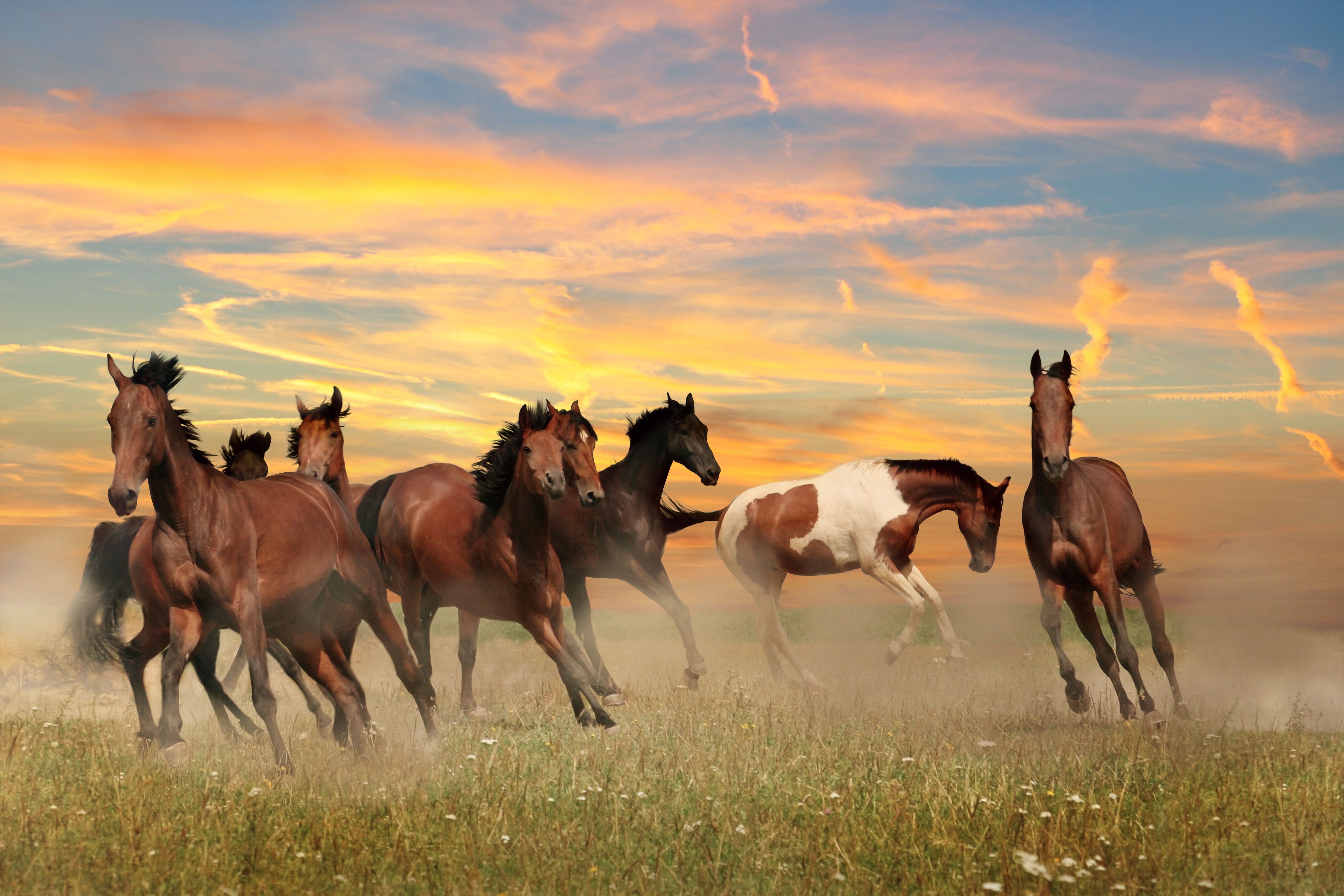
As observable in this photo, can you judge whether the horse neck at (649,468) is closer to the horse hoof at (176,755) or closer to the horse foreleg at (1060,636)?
the horse foreleg at (1060,636)

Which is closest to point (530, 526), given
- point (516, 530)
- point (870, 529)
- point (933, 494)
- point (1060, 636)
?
point (516, 530)

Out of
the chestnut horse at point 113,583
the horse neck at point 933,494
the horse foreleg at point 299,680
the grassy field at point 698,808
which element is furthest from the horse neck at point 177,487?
the horse neck at point 933,494

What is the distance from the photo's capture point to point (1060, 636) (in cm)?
1011

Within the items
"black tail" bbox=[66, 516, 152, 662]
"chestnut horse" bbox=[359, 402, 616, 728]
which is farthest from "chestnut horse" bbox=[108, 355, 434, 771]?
"black tail" bbox=[66, 516, 152, 662]

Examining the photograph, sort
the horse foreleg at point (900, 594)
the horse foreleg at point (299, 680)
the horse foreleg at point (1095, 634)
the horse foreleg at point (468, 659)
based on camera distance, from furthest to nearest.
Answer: the horse foreleg at point (900, 594) → the horse foreleg at point (468, 659) → the horse foreleg at point (1095, 634) → the horse foreleg at point (299, 680)

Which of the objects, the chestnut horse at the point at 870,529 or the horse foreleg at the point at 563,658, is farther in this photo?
the chestnut horse at the point at 870,529

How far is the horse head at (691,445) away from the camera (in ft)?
38.8

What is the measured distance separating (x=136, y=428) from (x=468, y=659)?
5.38m

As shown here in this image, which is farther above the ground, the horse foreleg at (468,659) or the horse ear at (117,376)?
the horse ear at (117,376)

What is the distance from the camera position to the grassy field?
5.22 metres

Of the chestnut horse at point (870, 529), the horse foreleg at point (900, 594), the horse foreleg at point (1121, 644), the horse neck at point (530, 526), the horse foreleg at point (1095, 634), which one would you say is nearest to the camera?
the horse neck at point (530, 526)

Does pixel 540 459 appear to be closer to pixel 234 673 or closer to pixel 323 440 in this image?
pixel 323 440

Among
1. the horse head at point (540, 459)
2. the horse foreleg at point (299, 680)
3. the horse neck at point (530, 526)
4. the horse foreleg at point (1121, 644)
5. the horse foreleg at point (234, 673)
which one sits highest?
the horse head at point (540, 459)

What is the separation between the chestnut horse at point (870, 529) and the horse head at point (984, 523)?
10mm
